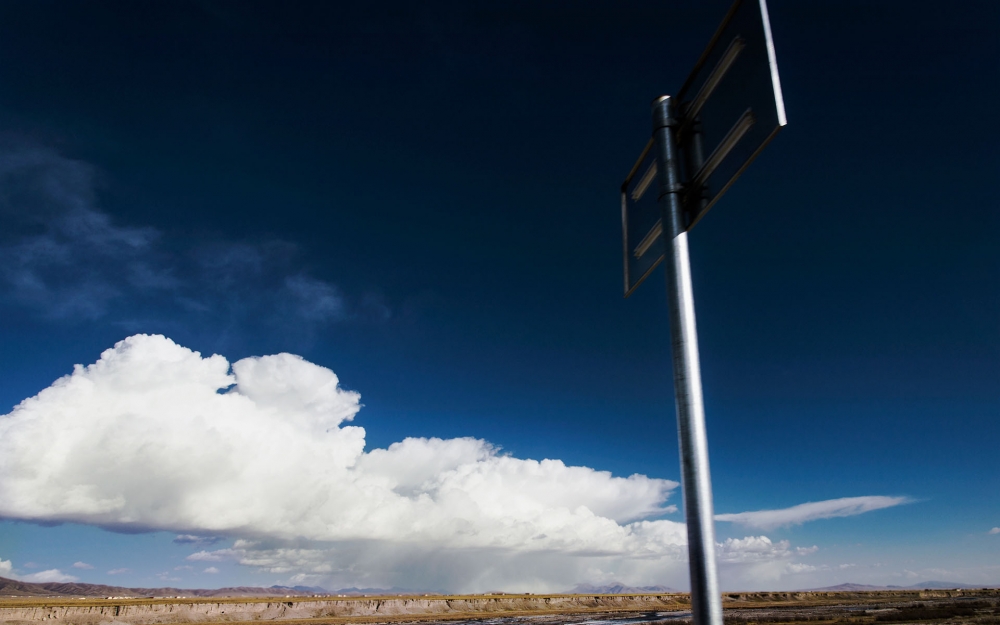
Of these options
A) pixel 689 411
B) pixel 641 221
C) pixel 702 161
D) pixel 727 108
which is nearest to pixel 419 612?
pixel 641 221

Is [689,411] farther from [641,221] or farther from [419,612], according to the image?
[419,612]

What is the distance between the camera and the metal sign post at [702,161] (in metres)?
2.73

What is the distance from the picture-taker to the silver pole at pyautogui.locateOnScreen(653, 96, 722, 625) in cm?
269

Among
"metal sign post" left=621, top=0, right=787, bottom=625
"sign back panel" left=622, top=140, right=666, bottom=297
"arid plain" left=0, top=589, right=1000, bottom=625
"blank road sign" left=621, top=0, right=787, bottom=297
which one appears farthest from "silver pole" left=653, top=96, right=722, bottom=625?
"arid plain" left=0, top=589, right=1000, bottom=625

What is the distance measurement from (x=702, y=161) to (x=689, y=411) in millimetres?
1810

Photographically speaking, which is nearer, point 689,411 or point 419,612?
point 689,411

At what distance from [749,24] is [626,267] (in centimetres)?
235

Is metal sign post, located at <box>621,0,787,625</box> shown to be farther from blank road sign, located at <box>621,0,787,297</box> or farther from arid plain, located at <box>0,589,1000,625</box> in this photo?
arid plain, located at <box>0,589,1000,625</box>

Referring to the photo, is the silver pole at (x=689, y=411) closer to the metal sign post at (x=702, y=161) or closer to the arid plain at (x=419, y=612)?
the metal sign post at (x=702, y=161)

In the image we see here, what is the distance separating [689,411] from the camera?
114 inches

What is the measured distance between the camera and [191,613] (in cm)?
7781

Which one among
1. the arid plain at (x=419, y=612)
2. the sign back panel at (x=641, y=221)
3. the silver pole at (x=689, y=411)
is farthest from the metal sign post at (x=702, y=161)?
the arid plain at (x=419, y=612)

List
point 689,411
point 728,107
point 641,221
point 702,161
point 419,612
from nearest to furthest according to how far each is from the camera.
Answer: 1. point 689,411
2. point 728,107
3. point 702,161
4. point 641,221
5. point 419,612

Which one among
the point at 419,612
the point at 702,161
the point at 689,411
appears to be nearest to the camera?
the point at 689,411
